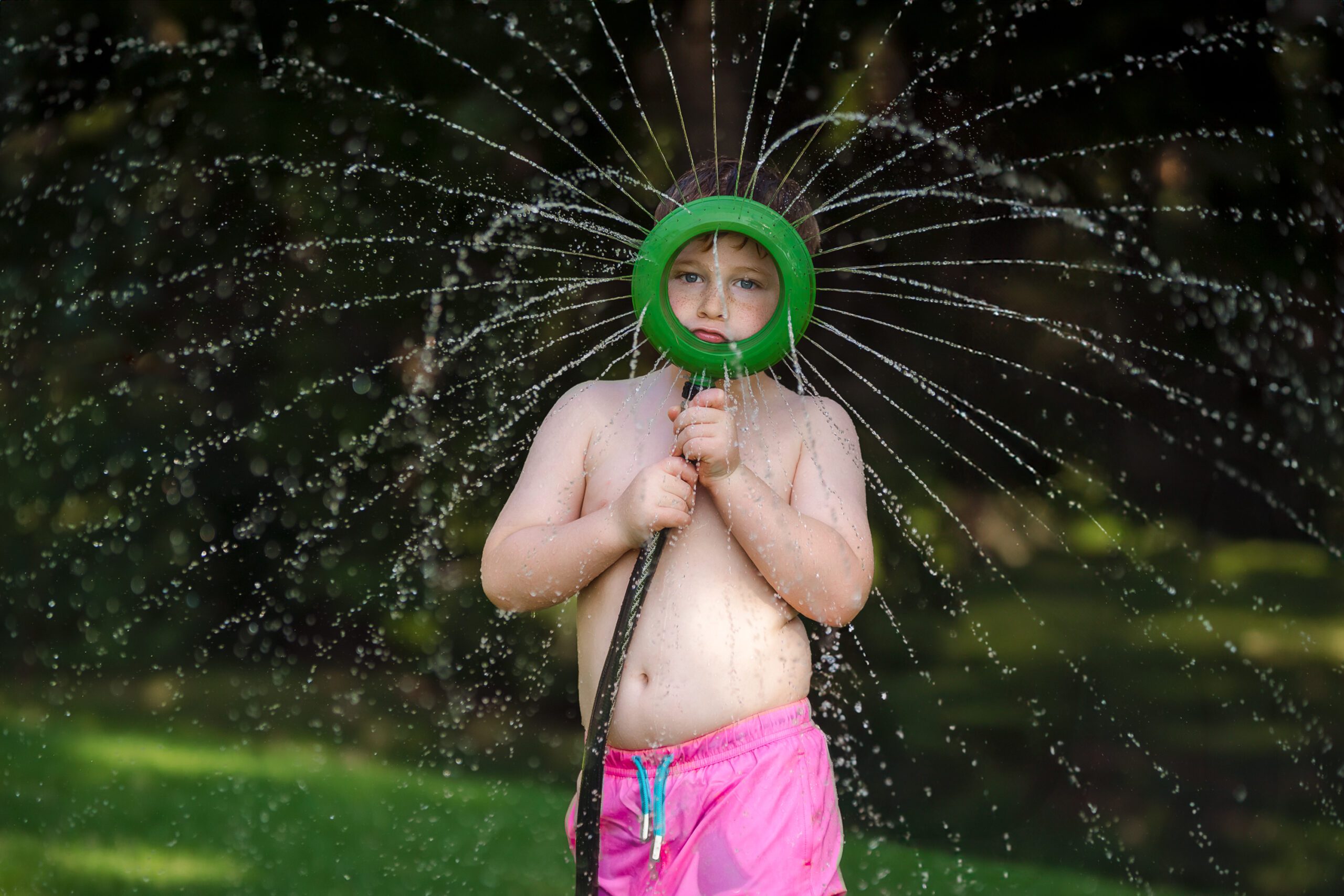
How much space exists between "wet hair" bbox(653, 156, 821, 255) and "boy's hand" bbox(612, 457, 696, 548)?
35 cm

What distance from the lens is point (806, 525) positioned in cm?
142

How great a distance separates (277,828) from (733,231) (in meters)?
1.68

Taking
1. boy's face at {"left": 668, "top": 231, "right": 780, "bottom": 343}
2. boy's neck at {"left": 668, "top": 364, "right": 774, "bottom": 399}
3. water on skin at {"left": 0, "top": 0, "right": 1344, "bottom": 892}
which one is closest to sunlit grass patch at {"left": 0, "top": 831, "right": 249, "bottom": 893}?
water on skin at {"left": 0, "top": 0, "right": 1344, "bottom": 892}

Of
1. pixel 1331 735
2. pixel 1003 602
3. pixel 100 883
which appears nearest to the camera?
pixel 100 883

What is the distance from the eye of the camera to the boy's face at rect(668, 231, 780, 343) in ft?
4.63

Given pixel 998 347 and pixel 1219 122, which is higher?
pixel 1219 122

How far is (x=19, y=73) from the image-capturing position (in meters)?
2.53

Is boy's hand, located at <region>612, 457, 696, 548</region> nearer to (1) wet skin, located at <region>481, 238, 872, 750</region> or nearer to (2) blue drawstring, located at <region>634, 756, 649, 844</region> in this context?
(1) wet skin, located at <region>481, 238, 872, 750</region>

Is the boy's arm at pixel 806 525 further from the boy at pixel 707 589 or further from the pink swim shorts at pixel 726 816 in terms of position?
the pink swim shorts at pixel 726 816

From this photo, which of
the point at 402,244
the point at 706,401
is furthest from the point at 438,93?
the point at 706,401

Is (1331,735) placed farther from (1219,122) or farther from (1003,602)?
(1219,122)

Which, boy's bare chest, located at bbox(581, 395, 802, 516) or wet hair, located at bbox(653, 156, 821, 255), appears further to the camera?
wet hair, located at bbox(653, 156, 821, 255)

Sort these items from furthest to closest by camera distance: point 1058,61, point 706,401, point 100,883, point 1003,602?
point 1003,602 < point 1058,61 < point 100,883 < point 706,401

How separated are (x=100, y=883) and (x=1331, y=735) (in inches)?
84.0
